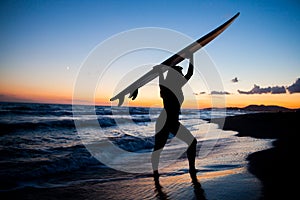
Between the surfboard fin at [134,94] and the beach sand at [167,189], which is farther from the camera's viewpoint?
the surfboard fin at [134,94]

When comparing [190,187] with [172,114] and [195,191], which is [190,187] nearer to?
[195,191]

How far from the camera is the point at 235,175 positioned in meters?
4.31

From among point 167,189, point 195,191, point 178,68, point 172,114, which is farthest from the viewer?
point 178,68

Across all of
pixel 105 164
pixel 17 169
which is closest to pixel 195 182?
pixel 105 164

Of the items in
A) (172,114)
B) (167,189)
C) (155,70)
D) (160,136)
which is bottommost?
(167,189)

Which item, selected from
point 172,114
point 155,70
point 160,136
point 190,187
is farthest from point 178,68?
point 190,187

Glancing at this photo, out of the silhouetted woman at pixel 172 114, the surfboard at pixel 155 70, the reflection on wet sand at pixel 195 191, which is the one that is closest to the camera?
the reflection on wet sand at pixel 195 191

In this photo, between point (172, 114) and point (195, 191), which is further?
point (172, 114)

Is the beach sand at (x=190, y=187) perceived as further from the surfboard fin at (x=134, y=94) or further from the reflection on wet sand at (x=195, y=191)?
the surfboard fin at (x=134, y=94)

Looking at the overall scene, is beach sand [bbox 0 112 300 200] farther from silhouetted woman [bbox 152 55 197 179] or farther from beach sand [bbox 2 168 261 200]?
silhouetted woman [bbox 152 55 197 179]

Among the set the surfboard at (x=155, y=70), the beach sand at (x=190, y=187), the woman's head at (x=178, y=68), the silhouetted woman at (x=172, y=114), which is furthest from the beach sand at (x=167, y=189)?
the woman's head at (x=178, y=68)

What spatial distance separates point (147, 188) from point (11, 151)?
635 cm

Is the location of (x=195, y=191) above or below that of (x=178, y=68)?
below

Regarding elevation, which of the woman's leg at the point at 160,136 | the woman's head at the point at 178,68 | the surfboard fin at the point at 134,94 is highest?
the woman's head at the point at 178,68
